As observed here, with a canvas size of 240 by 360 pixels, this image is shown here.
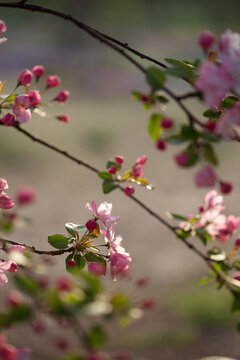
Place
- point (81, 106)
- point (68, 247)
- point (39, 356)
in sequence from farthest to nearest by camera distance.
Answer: point (81, 106) → point (39, 356) → point (68, 247)

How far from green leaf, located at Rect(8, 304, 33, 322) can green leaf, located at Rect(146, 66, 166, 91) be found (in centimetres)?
29

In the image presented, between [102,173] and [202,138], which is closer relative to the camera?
[202,138]

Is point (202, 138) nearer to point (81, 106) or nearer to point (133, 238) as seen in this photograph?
point (133, 238)

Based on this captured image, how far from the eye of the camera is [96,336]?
44 cm

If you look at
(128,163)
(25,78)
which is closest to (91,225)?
(25,78)

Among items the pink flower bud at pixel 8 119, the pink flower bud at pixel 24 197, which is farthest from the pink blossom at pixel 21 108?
the pink flower bud at pixel 24 197

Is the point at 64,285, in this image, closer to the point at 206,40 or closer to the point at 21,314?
the point at 21,314

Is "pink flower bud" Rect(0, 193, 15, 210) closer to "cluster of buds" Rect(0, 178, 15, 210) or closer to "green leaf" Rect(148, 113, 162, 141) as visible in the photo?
"cluster of buds" Rect(0, 178, 15, 210)

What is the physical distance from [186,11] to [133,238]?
11.4 meters

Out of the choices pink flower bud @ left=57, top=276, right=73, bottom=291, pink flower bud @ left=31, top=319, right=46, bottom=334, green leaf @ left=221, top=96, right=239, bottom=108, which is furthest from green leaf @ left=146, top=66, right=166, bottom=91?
pink flower bud @ left=31, top=319, right=46, bottom=334

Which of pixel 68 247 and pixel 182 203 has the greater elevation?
pixel 182 203

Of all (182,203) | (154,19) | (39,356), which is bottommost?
(39,356)

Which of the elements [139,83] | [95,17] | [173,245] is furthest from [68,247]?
[95,17]

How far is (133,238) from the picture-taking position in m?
3.37
